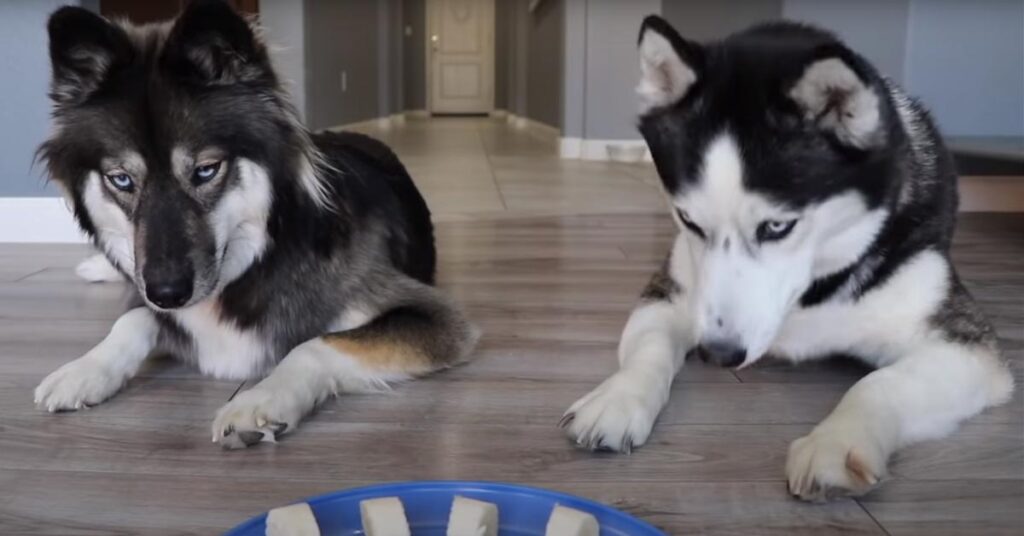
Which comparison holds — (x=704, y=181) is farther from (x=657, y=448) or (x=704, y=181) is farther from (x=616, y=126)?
(x=616, y=126)

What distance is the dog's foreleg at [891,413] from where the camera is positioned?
1.25 m

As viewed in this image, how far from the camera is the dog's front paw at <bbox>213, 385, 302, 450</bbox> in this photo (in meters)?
1.48

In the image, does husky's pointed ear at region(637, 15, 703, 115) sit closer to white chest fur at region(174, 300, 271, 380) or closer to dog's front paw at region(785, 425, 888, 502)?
dog's front paw at region(785, 425, 888, 502)

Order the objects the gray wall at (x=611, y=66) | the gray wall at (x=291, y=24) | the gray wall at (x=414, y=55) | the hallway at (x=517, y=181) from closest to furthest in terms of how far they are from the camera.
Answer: the hallway at (x=517, y=181)
the gray wall at (x=611, y=66)
the gray wall at (x=291, y=24)
the gray wall at (x=414, y=55)

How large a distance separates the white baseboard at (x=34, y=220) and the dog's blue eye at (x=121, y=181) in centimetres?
210

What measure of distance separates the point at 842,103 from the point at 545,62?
8.16 metres

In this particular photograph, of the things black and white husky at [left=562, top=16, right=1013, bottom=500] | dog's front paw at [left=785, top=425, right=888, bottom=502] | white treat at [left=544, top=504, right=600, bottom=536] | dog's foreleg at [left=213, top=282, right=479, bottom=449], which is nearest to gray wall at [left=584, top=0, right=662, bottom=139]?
dog's foreleg at [left=213, top=282, right=479, bottom=449]

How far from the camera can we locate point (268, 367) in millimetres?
1866

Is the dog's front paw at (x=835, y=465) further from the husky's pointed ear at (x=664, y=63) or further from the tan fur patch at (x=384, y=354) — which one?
the tan fur patch at (x=384, y=354)

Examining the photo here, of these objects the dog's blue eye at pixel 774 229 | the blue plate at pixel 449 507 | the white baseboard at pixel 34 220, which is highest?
the dog's blue eye at pixel 774 229

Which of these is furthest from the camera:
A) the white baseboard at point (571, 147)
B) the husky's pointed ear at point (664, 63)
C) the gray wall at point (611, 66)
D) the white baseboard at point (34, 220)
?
the white baseboard at point (571, 147)

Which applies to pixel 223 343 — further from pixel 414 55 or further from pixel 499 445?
pixel 414 55

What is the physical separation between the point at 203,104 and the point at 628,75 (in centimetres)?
583

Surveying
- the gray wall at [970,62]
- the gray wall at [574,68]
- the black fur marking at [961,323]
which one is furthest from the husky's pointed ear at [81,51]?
the gray wall at [574,68]
